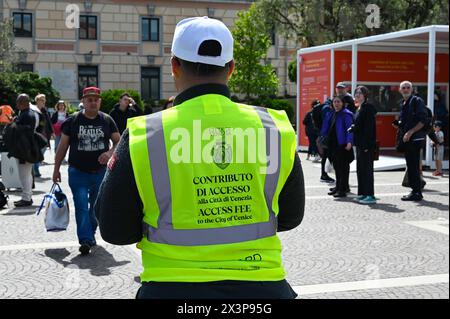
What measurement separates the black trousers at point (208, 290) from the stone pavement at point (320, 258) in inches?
87.4

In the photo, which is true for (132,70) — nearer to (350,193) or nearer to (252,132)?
(350,193)

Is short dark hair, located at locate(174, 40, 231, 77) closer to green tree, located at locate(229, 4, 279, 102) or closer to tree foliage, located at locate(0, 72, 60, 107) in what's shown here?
tree foliage, located at locate(0, 72, 60, 107)

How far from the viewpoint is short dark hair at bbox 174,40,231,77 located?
2070 millimetres

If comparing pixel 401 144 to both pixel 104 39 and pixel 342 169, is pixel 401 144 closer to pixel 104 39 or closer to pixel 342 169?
pixel 342 169

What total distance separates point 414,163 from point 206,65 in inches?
367

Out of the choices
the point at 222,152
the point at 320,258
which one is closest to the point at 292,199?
the point at 222,152

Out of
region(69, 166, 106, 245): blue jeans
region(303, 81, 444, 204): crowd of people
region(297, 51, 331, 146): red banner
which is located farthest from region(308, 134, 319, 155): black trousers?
region(69, 166, 106, 245): blue jeans

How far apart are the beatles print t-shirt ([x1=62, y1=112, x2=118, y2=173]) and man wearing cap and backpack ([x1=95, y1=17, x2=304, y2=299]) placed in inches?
195

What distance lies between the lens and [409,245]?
7398mm

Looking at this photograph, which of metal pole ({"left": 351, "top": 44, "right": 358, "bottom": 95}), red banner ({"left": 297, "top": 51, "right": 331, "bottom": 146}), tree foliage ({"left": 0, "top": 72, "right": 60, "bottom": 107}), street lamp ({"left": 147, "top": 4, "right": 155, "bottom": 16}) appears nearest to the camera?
metal pole ({"left": 351, "top": 44, "right": 358, "bottom": 95})

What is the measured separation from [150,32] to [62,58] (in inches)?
236

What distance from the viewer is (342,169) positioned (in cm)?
1135

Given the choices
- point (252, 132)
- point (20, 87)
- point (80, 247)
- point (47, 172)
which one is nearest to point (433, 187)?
point (80, 247)

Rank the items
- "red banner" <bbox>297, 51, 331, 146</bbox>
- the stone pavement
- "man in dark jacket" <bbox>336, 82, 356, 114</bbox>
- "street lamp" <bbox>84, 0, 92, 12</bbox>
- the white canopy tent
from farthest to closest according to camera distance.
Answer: "street lamp" <bbox>84, 0, 92, 12</bbox>, "red banner" <bbox>297, 51, 331, 146</bbox>, the white canopy tent, "man in dark jacket" <bbox>336, 82, 356, 114</bbox>, the stone pavement
